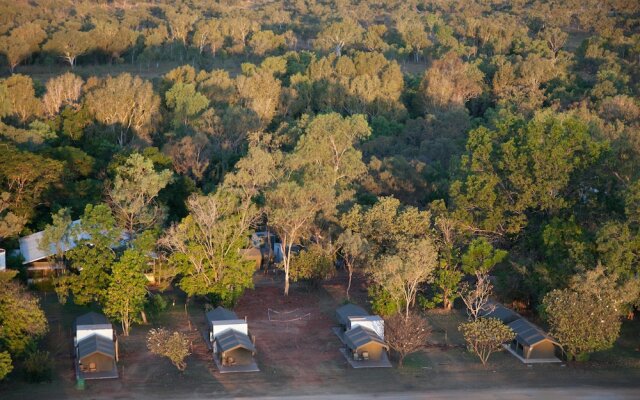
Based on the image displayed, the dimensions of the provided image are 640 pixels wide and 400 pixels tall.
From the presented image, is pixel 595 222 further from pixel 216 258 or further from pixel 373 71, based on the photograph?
pixel 373 71

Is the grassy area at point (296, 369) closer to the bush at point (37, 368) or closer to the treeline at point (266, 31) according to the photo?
the bush at point (37, 368)

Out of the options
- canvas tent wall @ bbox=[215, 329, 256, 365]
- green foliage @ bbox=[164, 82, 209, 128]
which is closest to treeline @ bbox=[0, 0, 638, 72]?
green foliage @ bbox=[164, 82, 209, 128]

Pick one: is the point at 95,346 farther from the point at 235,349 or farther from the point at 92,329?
the point at 235,349

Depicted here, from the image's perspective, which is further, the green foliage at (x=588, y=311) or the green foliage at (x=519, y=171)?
the green foliage at (x=519, y=171)

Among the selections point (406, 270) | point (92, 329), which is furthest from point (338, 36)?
point (92, 329)

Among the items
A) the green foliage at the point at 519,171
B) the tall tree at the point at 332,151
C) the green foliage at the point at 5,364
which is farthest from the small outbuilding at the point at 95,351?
the green foliage at the point at 519,171

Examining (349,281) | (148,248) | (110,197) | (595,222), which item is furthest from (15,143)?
(595,222)

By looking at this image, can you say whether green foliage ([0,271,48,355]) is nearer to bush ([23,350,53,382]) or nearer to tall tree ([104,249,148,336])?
bush ([23,350,53,382])

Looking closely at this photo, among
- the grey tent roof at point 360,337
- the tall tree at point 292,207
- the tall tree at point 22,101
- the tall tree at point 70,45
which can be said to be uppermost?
the tall tree at point 70,45
